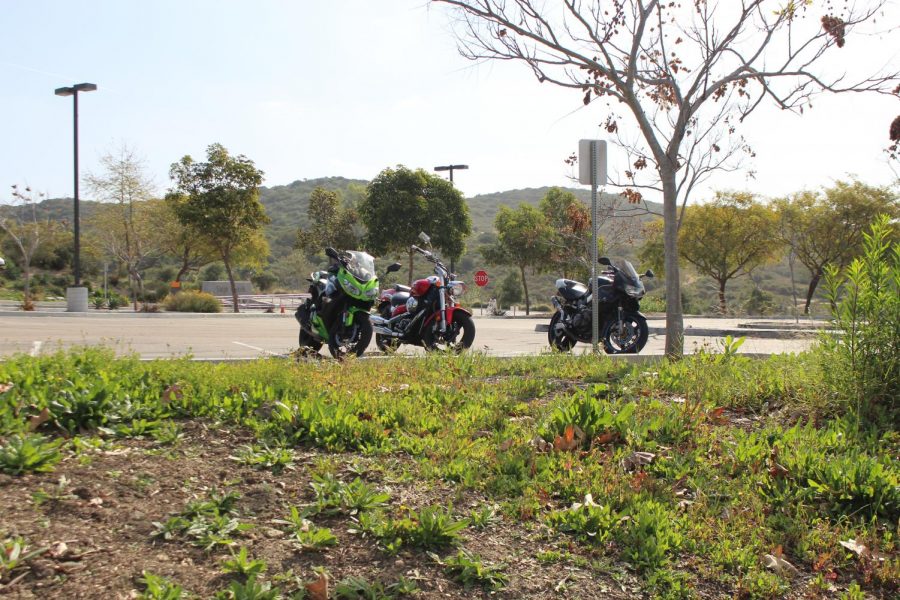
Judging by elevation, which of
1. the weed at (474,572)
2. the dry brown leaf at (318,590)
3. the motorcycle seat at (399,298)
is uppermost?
the motorcycle seat at (399,298)

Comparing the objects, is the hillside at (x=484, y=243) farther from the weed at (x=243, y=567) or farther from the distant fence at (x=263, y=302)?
the weed at (x=243, y=567)

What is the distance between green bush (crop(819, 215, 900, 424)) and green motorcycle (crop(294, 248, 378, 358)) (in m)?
5.67

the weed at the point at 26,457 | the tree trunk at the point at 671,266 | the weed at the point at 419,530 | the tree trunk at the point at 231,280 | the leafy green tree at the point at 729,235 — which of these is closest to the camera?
the weed at the point at 419,530

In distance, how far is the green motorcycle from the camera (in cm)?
896

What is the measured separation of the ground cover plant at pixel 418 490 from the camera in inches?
106

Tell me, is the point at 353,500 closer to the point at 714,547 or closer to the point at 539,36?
the point at 714,547

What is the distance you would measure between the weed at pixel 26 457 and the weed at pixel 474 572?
1.80 m

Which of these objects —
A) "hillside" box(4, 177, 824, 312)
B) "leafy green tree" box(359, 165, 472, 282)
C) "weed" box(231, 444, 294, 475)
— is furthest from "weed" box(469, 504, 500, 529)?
"leafy green tree" box(359, 165, 472, 282)

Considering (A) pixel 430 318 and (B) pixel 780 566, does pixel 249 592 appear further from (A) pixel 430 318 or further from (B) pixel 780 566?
(A) pixel 430 318

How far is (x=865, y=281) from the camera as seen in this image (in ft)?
14.5

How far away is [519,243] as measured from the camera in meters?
42.9

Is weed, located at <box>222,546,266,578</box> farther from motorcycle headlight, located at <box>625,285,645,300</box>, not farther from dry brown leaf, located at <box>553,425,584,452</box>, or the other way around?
motorcycle headlight, located at <box>625,285,645,300</box>

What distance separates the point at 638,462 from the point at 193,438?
237 cm

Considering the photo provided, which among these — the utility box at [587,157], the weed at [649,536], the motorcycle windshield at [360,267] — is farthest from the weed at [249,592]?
the utility box at [587,157]
